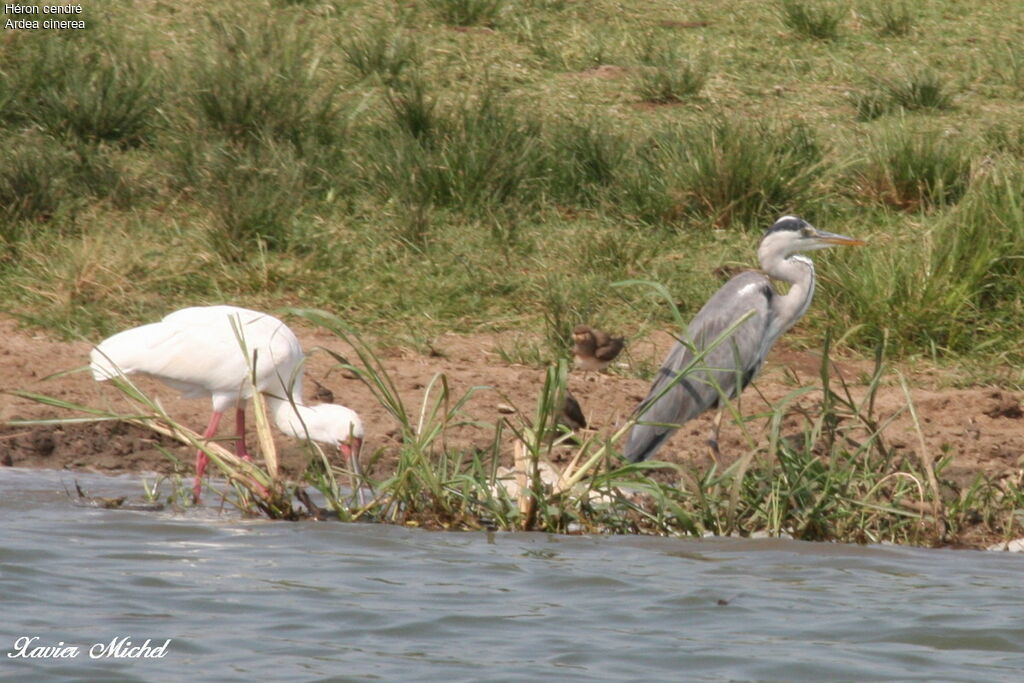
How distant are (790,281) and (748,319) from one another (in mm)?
407

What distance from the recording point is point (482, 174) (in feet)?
30.6

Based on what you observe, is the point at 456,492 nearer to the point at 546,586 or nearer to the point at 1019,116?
the point at 546,586

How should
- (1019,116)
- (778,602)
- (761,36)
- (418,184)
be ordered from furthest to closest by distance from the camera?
(761,36)
(1019,116)
(418,184)
(778,602)

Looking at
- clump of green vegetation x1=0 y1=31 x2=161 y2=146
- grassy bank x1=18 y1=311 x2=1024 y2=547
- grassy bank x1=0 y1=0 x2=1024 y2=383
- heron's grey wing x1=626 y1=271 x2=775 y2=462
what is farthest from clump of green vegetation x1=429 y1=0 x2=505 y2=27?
grassy bank x1=18 y1=311 x2=1024 y2=547

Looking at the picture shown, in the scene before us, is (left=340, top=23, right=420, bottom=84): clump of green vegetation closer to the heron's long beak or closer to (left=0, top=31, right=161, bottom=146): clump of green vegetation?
(left=0, top=31, right=161, bottom=146): clump of green vegetation

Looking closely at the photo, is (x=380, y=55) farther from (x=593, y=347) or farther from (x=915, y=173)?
(x=593, y=347)

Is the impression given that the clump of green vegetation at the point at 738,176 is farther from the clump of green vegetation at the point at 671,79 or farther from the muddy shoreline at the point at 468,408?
the clump of green vegetation at the point at 671,79

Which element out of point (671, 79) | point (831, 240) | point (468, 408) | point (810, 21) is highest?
point (810, 21)

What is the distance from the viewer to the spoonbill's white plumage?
6.44 metres

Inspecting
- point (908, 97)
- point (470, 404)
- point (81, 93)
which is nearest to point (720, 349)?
point (470, 404)

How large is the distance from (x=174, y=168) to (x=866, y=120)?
14.4 ft

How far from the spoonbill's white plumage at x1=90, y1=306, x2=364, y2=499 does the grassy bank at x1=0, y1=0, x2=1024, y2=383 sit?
4.36 feet

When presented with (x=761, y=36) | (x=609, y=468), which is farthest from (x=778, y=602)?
(x=761, y=36)

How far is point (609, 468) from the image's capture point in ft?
18.6
